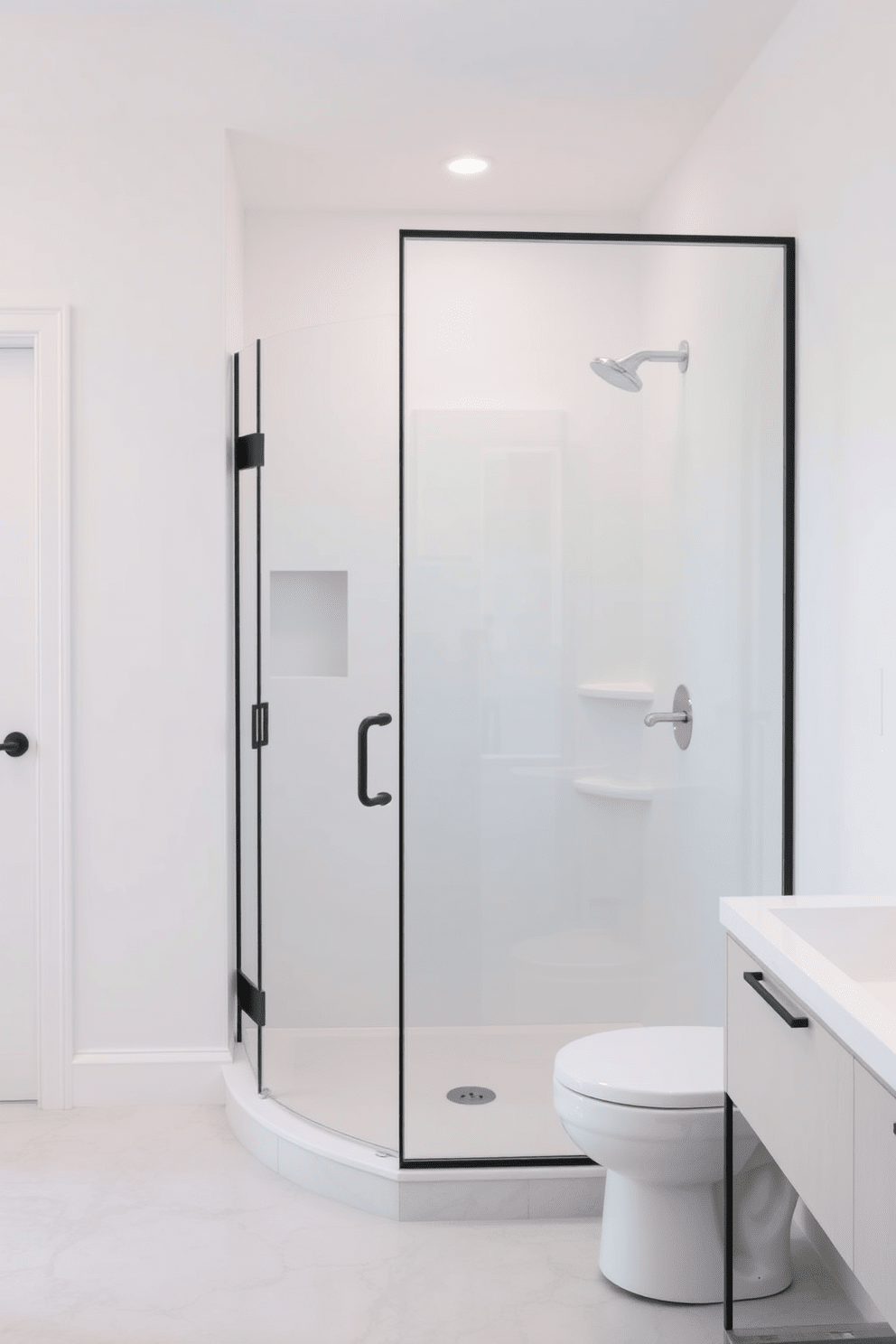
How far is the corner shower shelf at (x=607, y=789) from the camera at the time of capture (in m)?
2.40

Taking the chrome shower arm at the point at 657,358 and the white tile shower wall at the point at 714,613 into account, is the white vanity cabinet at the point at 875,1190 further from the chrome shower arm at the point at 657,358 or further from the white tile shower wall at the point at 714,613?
the chrome shower arm at the point at 657,358

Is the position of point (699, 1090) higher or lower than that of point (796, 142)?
lower

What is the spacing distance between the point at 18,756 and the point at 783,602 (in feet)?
6.43

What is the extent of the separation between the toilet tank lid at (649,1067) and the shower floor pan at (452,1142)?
29cm

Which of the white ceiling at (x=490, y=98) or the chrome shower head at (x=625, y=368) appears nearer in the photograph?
the chrome shower head at (x=625, y=368)

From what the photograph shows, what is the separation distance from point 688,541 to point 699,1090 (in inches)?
42.9

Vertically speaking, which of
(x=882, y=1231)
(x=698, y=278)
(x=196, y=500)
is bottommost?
(x=882, y=1231)

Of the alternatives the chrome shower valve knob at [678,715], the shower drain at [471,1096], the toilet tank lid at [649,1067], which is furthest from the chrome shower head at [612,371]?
the shower drain at [471,1096]

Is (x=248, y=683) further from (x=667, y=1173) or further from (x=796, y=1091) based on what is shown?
(x=796, y=1091)

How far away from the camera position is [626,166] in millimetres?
3172

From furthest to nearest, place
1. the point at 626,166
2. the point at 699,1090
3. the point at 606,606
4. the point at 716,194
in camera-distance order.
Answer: the point at 626,166, the point at 716,194, the point at 606,606, the point at 699,1090

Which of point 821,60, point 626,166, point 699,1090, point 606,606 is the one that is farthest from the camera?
point 626,166

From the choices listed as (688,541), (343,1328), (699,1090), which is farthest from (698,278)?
(343,1328)

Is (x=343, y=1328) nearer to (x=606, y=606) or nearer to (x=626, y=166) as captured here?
(x=606, y=606)
